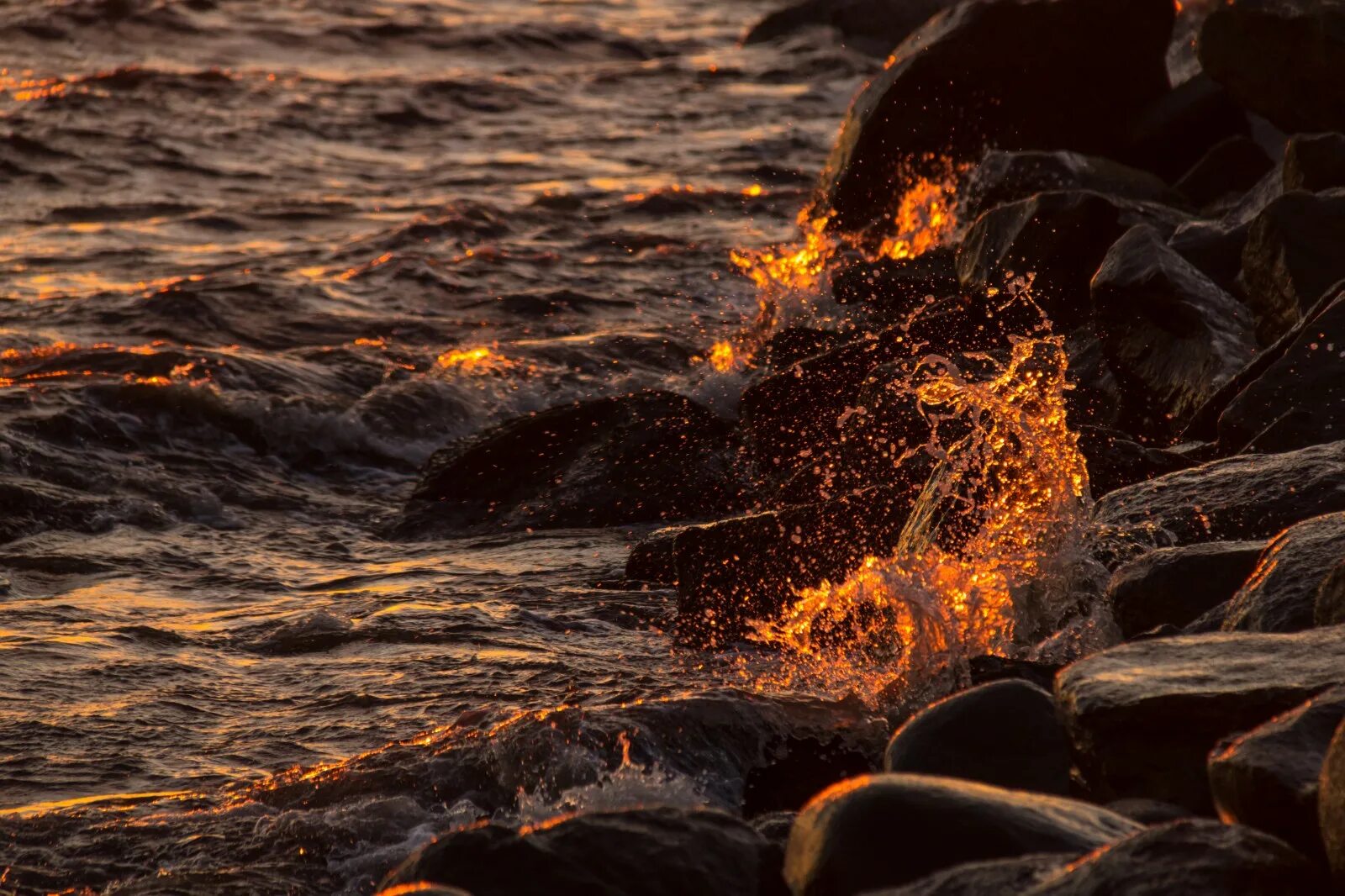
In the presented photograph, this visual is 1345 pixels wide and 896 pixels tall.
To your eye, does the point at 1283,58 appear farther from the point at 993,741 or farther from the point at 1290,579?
the point at 993,741

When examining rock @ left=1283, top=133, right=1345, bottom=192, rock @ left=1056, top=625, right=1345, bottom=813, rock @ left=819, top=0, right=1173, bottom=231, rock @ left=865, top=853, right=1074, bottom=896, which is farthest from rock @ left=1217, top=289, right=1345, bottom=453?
rock @ left=819, top=0, right=1173, bottom=231

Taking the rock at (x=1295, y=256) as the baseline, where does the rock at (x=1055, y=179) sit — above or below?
below

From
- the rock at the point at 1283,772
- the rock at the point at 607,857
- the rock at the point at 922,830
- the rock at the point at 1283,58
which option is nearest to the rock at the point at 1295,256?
the rock at the point at 1283,58

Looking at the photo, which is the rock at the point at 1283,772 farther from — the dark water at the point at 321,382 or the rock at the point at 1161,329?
the rock at the point at 1161,329

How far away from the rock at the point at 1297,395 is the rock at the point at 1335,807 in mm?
2873

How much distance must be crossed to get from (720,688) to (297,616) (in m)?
1.73

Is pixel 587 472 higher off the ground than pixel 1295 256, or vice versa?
pixel 1295 256

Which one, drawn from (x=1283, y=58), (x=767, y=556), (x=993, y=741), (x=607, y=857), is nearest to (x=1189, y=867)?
(x=993, y=741)

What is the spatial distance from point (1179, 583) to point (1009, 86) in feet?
20.9

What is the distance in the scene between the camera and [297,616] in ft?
19.7

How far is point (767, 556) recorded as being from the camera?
18.6 ft

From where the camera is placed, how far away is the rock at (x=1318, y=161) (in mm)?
7543

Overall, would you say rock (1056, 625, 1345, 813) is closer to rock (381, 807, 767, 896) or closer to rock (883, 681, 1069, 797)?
rock (883, 681, 1069, 797)

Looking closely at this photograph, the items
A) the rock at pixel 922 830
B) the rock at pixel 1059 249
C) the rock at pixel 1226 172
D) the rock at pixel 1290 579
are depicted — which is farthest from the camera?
the rock at pixel 1226 172
